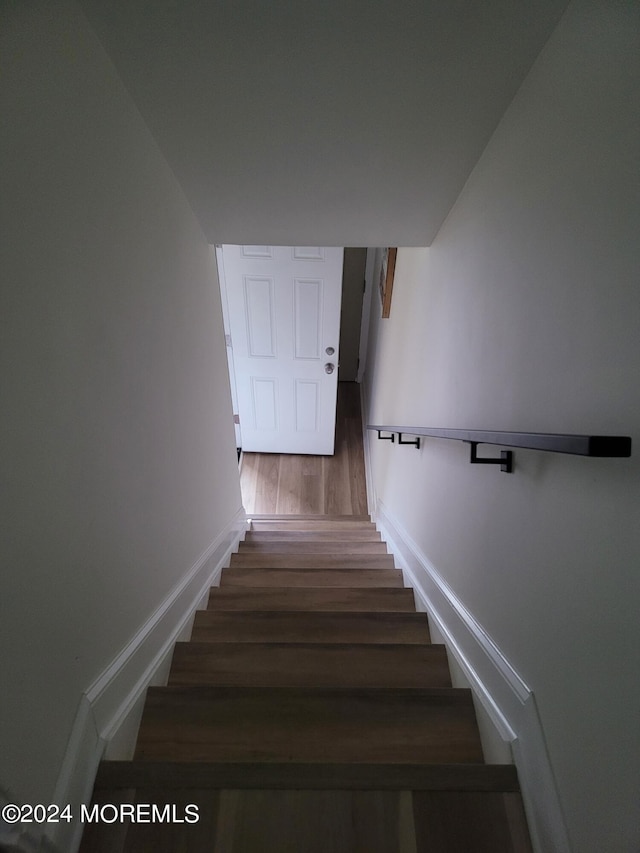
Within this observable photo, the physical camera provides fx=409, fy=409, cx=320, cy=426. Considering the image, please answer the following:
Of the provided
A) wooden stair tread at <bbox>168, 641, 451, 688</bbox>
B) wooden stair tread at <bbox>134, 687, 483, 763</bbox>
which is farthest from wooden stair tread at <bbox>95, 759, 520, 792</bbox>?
wooden stair tread at <bbox>168, 641, 451, 688</bbox>

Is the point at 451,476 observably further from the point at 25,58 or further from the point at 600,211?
the point at 25,58

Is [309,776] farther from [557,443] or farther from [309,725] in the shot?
[557,443]

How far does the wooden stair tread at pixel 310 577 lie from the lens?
202 centimetres

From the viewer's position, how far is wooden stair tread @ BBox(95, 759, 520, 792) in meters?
0.85

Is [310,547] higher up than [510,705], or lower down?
lower down

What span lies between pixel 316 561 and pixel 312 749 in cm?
131

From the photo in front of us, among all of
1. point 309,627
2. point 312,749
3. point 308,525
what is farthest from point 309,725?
point 308,525

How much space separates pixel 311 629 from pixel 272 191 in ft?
5.39

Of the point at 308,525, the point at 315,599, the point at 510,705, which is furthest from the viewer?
the point at 308,525

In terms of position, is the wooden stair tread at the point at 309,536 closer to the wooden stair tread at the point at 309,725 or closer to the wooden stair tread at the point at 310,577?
the wooden stair tread at the point at 310,577

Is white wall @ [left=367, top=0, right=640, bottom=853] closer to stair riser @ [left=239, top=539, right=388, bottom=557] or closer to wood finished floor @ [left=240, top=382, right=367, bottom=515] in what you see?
stair riser @ [left=239, top=539, right=388, bottom=557]

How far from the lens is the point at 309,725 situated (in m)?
1.06

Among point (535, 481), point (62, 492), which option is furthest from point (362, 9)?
point (62, 492)

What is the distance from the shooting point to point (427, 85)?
109 centimetres
